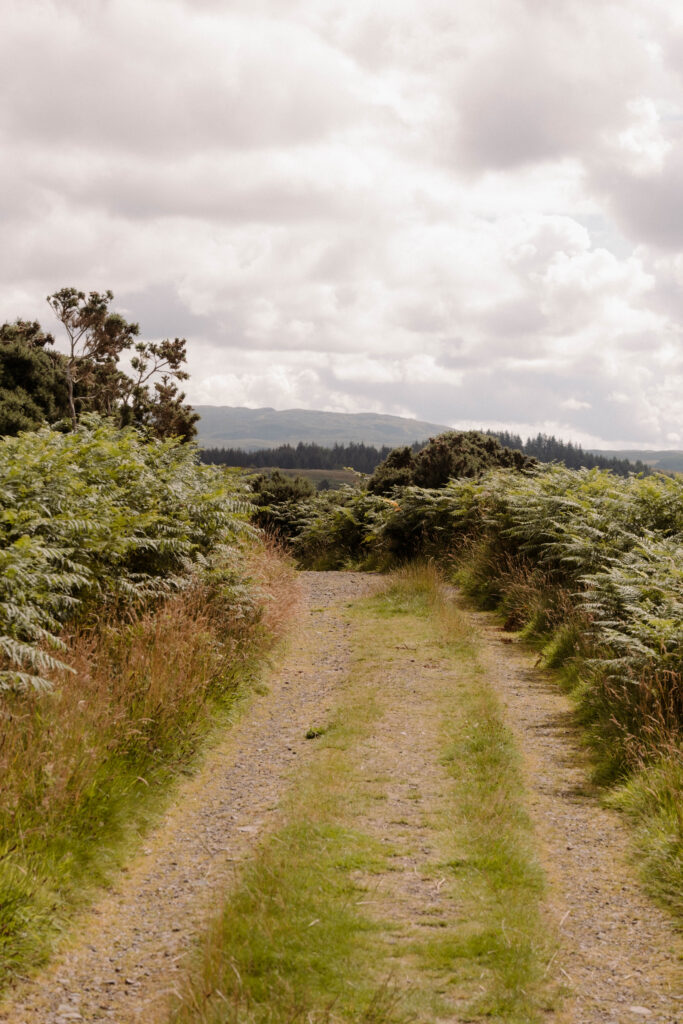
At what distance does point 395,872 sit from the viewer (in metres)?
5.25

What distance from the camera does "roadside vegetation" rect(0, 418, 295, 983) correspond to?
500 centimetres

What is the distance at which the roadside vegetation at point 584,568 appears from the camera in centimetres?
678

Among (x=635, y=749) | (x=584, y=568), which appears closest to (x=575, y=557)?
(x=584, y=568)

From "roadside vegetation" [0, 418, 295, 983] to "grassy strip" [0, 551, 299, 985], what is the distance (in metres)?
0.01

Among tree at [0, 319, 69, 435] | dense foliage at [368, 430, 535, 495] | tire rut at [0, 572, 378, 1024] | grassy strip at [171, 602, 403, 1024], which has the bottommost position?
tire rut at [0, 572, 378, 1024]

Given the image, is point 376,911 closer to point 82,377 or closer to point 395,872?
point 395,872

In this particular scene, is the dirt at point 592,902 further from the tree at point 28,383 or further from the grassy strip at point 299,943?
the tree at point 28,383

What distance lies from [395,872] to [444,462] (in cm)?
1971

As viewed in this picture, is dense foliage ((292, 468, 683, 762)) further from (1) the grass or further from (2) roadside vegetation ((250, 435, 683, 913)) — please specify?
(1) the grass

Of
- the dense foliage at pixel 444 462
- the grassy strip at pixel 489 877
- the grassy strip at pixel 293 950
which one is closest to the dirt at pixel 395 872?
the grassy strip at pixel 489 877

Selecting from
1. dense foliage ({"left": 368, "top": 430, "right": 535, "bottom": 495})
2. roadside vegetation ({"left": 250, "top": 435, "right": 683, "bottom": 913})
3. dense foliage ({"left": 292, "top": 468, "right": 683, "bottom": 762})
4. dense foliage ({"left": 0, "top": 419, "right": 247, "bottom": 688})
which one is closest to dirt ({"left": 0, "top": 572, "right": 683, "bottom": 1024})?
roadside vegetation ({"left": 250, "top": 435, "right": 683, "bottom": 913})

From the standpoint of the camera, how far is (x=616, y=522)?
42.1 feet

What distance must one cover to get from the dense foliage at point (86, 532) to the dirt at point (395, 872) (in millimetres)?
1811

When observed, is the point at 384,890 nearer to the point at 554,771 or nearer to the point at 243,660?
the point at 554,771
